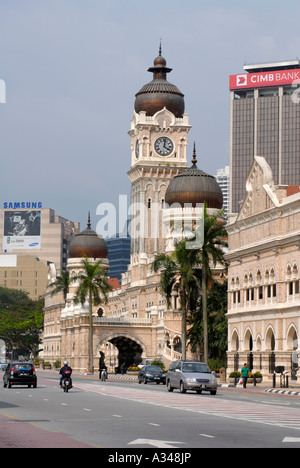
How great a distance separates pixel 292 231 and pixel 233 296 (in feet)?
39.6

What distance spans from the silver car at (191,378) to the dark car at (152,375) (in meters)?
15.7

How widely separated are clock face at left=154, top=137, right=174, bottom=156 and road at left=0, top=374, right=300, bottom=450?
293ft

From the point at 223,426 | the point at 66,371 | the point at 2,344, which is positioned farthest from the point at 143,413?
the point at 2,344

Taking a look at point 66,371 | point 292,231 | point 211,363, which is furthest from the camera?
point 211,363

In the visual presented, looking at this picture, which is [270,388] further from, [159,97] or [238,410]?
[159,97]

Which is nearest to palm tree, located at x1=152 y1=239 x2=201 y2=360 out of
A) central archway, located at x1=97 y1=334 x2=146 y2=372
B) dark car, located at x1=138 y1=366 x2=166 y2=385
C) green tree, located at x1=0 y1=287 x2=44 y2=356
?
dark car, located at x1=138 y1=366 x2=166 y2=385

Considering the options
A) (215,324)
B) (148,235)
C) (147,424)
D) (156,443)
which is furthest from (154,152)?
(156,443)

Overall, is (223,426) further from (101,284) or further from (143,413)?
(101,284)

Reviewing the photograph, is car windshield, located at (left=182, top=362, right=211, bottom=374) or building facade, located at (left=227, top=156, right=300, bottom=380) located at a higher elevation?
building facade, located at (left=227, top=156, right=300, bottom=380)

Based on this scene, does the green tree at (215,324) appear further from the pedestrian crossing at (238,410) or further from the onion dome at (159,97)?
the onion dome at (159,97)

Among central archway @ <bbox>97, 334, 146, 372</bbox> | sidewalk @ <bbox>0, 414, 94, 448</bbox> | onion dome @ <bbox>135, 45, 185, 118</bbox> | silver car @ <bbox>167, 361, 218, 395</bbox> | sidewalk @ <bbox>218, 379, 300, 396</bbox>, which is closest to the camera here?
sidewalk @ <bbox>0, 414, 94, 448</bbox>

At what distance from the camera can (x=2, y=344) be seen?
18625 centimetres

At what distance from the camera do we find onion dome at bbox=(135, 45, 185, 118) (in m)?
124

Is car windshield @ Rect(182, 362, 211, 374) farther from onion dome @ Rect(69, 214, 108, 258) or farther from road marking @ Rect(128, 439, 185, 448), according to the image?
onion dome @ Rect(69, 214, 108, 258)
